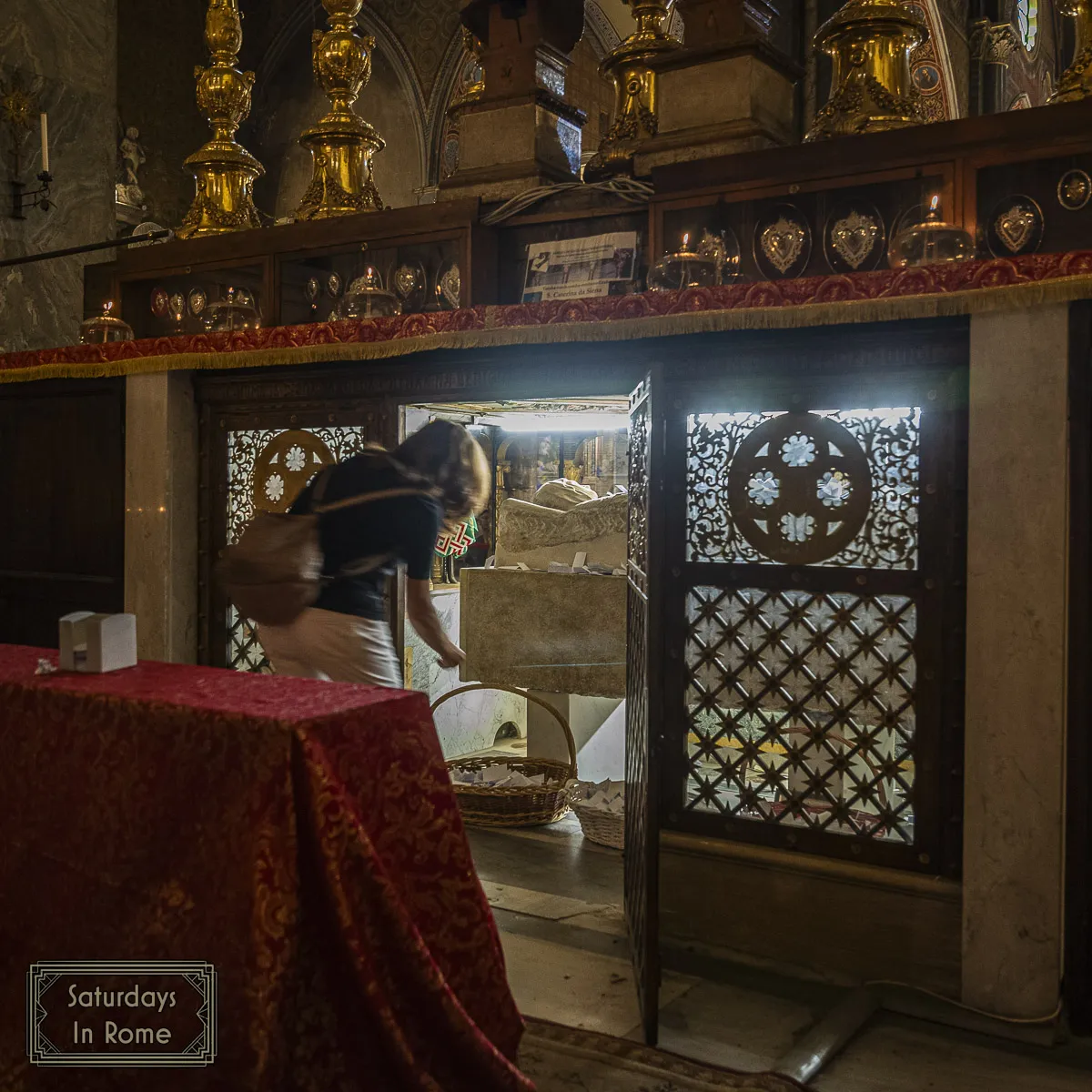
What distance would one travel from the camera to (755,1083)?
2.66 meters

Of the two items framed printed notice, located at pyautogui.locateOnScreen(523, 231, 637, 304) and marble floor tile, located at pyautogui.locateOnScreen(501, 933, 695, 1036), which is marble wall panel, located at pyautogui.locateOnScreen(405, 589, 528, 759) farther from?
marble floor tile, located at pyautogui.locateOnScreen(501, 933, 695, 1036)

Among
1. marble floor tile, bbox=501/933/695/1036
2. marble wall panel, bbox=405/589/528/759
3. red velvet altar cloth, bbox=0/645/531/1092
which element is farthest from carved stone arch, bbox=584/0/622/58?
red velvet altar cloth, bbox=0/645/531/1092

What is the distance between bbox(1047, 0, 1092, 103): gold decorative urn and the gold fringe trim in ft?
2.67

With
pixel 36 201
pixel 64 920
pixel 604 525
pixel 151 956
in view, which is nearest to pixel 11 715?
pixel 64 920

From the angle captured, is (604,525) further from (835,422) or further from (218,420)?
(835,422)

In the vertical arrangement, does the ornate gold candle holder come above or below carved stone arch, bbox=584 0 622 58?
below

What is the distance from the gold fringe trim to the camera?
2963mm

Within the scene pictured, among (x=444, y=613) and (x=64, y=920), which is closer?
(x=64, y=920)

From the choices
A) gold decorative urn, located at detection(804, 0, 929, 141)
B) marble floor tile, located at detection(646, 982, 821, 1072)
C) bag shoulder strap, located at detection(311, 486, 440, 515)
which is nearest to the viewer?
marble floor tile, located at detection(646, 982, 821, 1072)

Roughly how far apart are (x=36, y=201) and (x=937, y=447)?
542cm

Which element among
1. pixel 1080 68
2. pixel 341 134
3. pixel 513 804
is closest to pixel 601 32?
pixel 341 134

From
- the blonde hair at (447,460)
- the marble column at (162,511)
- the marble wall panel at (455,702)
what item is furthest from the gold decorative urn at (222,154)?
the blonde hair at (447,460)

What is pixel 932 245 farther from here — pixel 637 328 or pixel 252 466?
pixel 252 466

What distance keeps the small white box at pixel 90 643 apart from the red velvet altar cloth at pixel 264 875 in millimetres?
98
